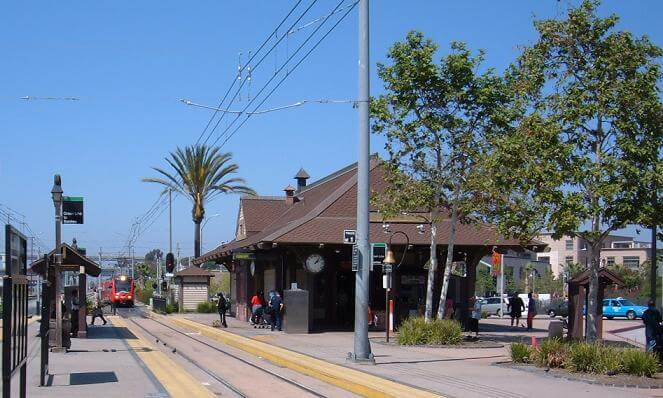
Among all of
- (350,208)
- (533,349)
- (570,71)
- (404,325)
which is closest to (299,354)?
(404,325)

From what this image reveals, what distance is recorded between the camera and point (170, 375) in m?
17.8

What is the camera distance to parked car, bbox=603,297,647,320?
59.1 metres

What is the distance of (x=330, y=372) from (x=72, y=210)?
9986mm

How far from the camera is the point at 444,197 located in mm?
28562

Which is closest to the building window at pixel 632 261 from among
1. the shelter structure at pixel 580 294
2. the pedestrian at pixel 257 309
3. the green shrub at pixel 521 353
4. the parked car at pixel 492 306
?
the parked car at pixel 492 306

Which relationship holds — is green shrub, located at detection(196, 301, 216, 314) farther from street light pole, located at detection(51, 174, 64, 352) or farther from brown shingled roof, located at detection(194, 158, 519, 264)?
street light pole, located at detection(51, 174, 64, 352)

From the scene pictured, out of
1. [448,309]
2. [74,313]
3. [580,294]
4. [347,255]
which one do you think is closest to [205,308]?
[347,255]

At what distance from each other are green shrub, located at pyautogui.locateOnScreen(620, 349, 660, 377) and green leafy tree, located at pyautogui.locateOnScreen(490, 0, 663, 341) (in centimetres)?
277

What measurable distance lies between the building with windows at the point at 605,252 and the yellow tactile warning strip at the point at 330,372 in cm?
6866

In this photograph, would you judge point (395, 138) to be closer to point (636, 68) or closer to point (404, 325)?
point (404, 325)

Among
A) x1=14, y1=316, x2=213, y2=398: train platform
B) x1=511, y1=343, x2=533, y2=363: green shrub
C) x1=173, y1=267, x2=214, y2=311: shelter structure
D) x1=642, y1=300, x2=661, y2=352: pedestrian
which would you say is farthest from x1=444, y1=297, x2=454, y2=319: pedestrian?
x1=173, y1=267, x2=214, y2=311: shelter structure

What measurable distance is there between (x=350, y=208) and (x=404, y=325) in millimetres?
10179

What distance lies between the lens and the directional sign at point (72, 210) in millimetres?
24141

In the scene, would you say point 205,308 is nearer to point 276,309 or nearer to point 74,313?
point 276,309
